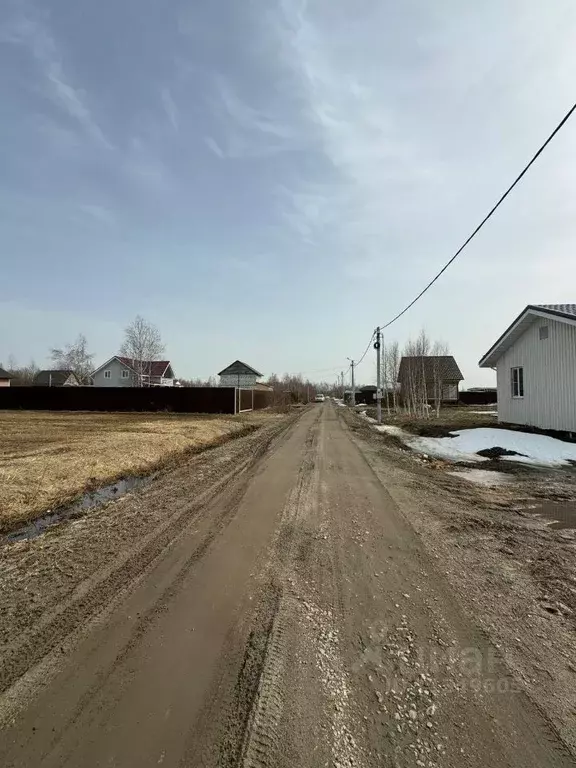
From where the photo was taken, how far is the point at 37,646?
2.79m

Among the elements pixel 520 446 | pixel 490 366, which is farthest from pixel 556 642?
pixel 490 366

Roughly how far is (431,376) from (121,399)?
2574 centimetres

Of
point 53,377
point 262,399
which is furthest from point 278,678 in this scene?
→ point 53,377

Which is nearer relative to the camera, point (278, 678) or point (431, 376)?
point (278, 678)

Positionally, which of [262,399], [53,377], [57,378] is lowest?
[262,399]

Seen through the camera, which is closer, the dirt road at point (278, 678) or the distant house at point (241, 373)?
the dirt road at point (278, 678)

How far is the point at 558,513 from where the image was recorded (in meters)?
6.07

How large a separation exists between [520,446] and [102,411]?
28.6 m

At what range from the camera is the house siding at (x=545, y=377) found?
43.9ft

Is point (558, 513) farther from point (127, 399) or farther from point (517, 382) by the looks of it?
point (127, 399)

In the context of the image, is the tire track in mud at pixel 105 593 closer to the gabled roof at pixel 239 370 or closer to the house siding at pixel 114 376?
the house siding at pixel 114 376

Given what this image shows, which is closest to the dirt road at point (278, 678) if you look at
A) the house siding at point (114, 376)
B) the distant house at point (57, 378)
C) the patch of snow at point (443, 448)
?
the patch of snow at point (443, 448)

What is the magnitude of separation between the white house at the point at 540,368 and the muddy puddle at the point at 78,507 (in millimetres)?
12929

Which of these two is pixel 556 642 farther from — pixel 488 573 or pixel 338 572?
pixel 338 572
